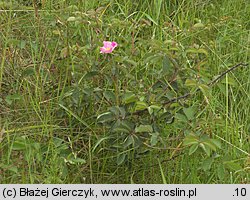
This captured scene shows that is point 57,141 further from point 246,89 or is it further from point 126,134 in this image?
point 246,89

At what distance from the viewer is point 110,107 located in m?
2.54

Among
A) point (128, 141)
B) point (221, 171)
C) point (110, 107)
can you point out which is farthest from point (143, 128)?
point (221, 171)

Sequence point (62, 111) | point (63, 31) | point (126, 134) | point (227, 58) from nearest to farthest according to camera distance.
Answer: point (126, 134) < point (62, 111) < point (63, 31) < point (227, 58)

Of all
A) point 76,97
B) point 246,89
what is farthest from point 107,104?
point 246,89

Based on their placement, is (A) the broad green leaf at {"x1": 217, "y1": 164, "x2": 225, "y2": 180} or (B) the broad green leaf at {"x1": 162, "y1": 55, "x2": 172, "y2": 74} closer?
(A) the broad green leaf at {"x1": 217, "y1": 164, "x2": 225, "y2": 180}

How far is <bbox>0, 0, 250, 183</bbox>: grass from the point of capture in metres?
2.45

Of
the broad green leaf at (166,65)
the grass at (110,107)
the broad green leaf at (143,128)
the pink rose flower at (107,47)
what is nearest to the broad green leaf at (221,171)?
the grass at (110,107)

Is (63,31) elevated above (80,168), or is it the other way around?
(63,31)

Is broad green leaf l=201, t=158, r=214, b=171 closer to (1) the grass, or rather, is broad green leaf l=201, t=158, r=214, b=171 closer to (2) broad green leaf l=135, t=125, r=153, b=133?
(1) the grass

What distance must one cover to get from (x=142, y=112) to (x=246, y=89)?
0.62 metres

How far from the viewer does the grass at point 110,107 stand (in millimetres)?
2451

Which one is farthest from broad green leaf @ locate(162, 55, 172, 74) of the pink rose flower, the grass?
the pink rose flower

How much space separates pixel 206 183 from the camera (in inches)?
99.0

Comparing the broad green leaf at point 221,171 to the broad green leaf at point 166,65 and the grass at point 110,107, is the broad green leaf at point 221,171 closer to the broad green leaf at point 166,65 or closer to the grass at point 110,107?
the grass at point 110,107
